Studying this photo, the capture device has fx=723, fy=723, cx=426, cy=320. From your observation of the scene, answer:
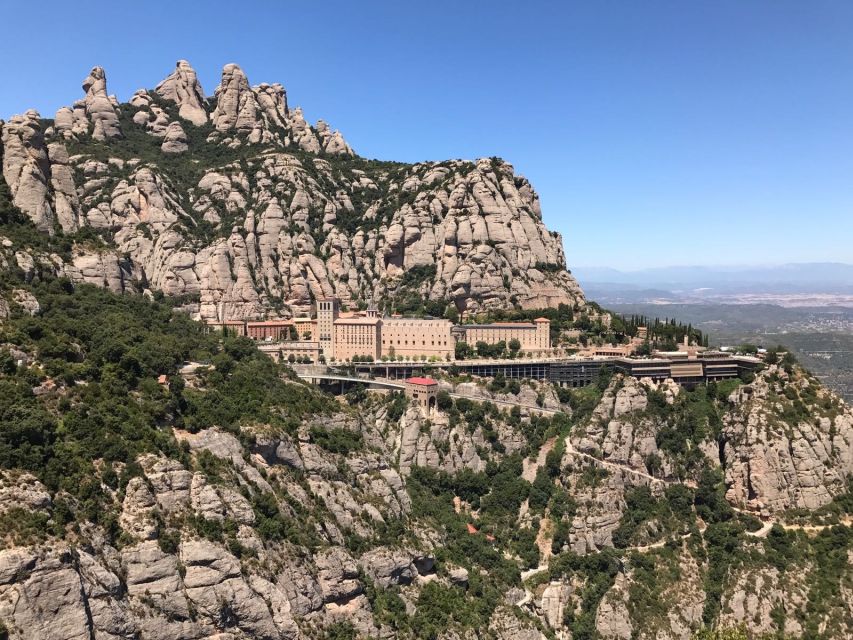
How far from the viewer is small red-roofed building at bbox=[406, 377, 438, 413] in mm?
106000

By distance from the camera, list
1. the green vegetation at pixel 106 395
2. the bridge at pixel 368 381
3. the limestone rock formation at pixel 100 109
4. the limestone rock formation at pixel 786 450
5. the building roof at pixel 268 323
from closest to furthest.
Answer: the green vegetation at pixel 106 395, the limestone rock formation at pixel 786 450, the bridge at pixel 368 381, the building roof at pixel 268 323, the limestone rock formation at pixel 100 109

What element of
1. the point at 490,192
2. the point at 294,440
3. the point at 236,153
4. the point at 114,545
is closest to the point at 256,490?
the point at 294,440

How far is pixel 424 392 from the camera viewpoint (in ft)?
348

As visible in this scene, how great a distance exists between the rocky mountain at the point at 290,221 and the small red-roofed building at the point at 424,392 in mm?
39435

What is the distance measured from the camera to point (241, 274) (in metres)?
146

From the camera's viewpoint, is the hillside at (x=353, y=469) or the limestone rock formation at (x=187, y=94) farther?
the limestone rock formation at (x=187, y=94)

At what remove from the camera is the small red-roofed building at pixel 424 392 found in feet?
348

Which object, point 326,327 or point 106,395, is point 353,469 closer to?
point 106,395

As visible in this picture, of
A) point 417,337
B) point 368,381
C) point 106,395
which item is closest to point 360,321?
point 417,337

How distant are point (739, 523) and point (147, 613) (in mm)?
67753

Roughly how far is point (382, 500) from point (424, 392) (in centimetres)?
3161

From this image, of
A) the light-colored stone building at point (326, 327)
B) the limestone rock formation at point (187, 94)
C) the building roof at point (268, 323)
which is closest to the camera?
the light-colored stone building at point (326, 327)

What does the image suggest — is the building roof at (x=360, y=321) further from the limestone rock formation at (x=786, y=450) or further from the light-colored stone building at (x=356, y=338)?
the limestone rock formation at (x=786, y=450)

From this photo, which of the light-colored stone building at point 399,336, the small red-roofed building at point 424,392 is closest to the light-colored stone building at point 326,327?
the light-colored stone building at point 399,336
